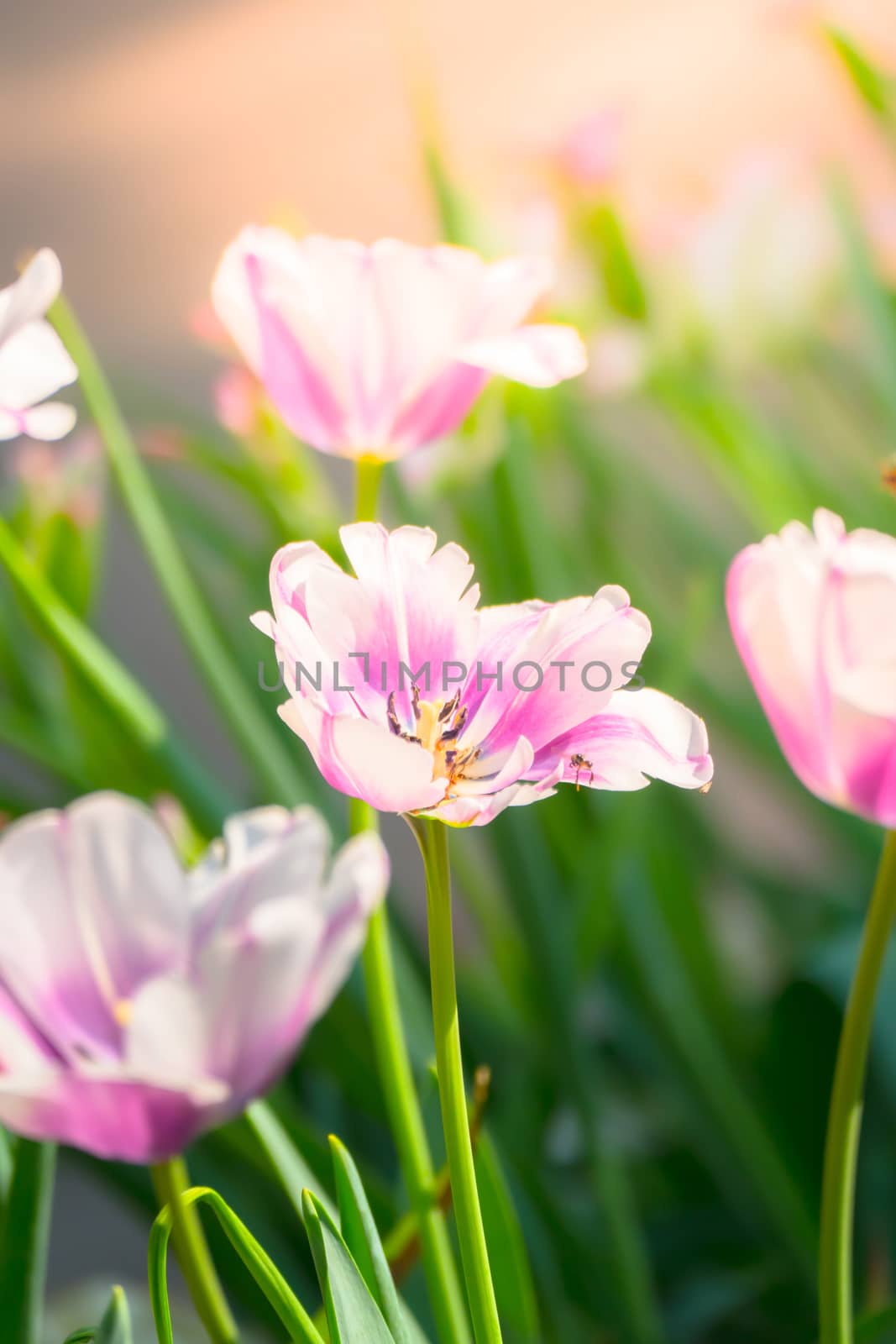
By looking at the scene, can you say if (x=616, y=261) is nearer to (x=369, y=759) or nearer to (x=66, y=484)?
(x=66, y=484)

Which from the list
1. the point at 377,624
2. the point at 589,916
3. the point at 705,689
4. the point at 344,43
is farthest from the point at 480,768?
the point at 344,43

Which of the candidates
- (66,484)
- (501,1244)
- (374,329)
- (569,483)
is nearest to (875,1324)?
(501,1244)

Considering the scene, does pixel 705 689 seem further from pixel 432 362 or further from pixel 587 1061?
pixel 432 362

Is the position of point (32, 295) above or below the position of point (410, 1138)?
above

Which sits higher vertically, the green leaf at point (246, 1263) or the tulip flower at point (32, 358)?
the tulip flower at point (32, 358)

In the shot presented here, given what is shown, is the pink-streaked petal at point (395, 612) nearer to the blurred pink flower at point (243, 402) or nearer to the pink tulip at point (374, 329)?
the pink tulip at point (374, 329)

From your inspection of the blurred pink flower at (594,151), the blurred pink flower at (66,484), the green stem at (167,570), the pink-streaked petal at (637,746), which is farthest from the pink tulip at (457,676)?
the blurred pink flower at (594,151)
